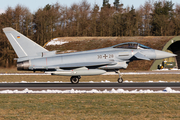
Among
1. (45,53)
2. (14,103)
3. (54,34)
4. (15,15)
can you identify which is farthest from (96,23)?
(14,103)

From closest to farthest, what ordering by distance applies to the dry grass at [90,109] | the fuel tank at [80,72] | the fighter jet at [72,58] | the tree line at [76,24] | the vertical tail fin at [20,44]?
the dry grass at [90,109] < the fuel tank at [80,72] < the fighter jet at [72,58] < the vertical tail fin at [20,44] < the tree line at [76,24]

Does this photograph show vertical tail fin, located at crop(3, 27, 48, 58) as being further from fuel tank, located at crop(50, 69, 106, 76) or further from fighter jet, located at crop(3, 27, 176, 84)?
fuel tank, located at crop(50, 69, 106, 76)

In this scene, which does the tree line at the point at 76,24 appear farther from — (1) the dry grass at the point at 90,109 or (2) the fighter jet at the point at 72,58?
(1) the dry grass at the point at 90,109

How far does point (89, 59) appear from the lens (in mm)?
20828

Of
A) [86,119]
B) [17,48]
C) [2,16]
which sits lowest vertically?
[86,119]

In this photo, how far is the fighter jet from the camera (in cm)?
2052

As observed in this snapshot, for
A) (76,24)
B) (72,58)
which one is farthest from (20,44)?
(76,24)

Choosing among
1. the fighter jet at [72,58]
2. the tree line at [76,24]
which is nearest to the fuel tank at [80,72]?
the fighter jet at [72,58]

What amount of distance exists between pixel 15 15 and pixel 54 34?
11.2 m

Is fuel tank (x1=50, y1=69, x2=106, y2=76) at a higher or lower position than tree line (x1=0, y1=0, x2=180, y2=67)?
lower

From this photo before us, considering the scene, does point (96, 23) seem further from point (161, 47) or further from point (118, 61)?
point (118, 61)

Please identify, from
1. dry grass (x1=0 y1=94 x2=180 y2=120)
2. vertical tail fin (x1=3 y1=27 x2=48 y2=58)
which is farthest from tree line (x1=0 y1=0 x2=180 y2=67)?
dry grass (x1=0 y1=94 x2=180 y2=120)

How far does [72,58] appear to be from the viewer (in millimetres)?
20828

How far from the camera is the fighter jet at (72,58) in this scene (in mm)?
20516
